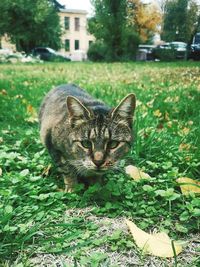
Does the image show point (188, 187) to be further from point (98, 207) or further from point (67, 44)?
point (67, 44)

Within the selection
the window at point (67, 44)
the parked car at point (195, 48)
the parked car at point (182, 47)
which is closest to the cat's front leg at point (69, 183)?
the parked car at point (195, 48)

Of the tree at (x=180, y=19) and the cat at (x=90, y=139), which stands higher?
the tree at (x=180, y=19)

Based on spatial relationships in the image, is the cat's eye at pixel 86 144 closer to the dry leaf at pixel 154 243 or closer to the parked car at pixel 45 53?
the dry leaf at pixel 154 243

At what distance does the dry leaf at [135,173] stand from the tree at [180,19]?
86.9 inches

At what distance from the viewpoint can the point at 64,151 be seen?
2498 millimetres

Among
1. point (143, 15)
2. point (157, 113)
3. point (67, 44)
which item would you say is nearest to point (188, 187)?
point (157, 113)

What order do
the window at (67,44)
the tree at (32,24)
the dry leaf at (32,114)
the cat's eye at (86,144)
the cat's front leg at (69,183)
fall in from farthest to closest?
1. the window at (67,44)
2. the tree at (32,24)
3. the dry leaf at (32,114)
4. the cat's front leg at (69,183)
5. the cat's eye at (86,144)

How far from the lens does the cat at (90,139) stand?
224 centimetres

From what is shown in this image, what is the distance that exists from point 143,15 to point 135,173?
2.85m

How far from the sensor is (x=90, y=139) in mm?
2279

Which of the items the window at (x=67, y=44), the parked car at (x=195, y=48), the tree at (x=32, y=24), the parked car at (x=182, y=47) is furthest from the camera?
the window at (x=67, y=44)

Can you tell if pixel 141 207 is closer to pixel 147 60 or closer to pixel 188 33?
pixel 188 33

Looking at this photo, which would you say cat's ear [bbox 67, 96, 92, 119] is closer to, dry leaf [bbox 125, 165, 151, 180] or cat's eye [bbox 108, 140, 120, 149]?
cat's eye [bbox 108, 140, 120, 149]

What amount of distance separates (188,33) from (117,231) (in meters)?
3.31
